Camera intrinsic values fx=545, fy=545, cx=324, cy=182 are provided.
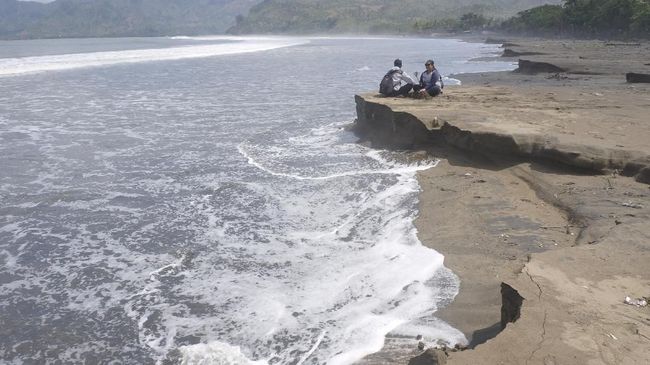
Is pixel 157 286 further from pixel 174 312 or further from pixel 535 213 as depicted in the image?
pixel 535 213

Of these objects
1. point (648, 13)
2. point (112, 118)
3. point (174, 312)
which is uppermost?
point (648, 13)

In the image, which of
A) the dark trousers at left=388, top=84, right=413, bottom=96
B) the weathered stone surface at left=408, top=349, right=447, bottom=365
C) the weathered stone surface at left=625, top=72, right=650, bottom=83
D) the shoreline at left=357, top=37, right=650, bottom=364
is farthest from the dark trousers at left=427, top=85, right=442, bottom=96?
the weathered stone surface at left=408, top=349, right=447, bottom=365

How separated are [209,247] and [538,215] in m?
4.33

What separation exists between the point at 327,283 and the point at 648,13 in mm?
56566

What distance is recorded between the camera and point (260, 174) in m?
10.2

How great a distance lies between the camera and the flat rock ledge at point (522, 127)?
27.8 feet

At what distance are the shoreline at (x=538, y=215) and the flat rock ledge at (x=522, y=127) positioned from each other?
0.08 ft

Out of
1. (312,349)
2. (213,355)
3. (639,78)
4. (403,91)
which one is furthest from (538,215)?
(639,78)

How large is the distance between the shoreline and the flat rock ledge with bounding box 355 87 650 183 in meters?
0.02

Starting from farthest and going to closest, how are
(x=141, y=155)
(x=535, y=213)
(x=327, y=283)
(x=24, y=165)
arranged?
1. (x=141, y=155)
2. (x=24, y=165)
3. (x=535, y=213)
4. (x=327, y=283)

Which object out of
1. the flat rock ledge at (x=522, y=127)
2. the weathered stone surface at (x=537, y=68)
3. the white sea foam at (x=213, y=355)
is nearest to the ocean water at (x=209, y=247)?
the white sea foam at (x=213, y=355)

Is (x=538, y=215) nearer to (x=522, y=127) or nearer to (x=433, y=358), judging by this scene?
(x=522, y=127)

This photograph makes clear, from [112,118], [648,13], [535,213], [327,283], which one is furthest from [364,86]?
[648,13]

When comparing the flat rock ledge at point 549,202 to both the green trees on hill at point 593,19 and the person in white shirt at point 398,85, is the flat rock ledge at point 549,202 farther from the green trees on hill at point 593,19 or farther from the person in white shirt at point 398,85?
the green trees on hill at point 593,19
